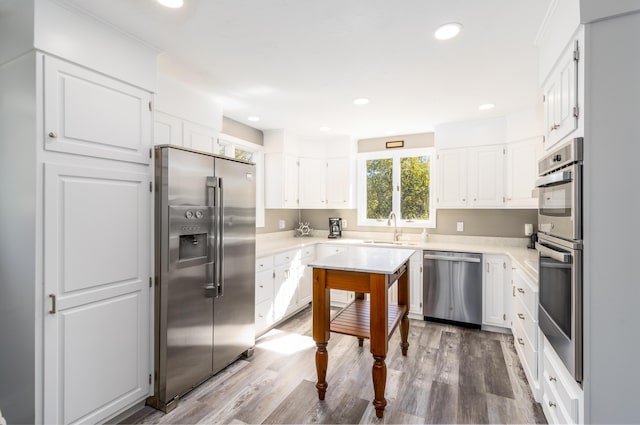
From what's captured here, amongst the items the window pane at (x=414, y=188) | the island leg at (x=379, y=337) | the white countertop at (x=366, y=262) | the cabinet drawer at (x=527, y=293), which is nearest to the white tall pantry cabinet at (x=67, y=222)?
the white countertop at (x=366, y=262)

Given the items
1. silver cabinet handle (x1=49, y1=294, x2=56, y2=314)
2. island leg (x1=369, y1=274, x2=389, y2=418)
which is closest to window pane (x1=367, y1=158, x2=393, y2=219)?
island leg (x1=369, y1=274, x2=389, y2=418)

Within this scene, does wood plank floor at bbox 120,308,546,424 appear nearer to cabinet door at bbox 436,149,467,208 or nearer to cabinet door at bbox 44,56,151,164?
cabinet door at bbox 436,149,467,208

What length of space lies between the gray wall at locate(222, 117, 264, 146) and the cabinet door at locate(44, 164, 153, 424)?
6.13ft

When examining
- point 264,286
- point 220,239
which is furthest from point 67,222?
point 264,286

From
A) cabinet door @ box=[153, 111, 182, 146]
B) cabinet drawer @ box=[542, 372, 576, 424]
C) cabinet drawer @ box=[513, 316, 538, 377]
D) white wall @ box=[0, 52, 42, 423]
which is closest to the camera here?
cabinet drawer @ box=[542, 372, 576, 424]

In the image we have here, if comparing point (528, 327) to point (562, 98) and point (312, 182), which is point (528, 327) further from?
point (312, 182)

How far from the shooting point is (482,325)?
354 cm

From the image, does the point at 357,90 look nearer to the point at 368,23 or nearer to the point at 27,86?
the point at 368,23

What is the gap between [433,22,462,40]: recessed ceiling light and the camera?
1838mm

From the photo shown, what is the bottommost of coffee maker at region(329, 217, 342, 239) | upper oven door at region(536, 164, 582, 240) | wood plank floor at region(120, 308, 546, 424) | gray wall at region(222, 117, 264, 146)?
wood plank floor at region(120, 308, 546, 424)

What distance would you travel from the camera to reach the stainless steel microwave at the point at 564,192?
51.1 inches

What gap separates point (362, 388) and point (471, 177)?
2.84m

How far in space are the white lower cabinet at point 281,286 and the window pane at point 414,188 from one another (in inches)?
62.5
